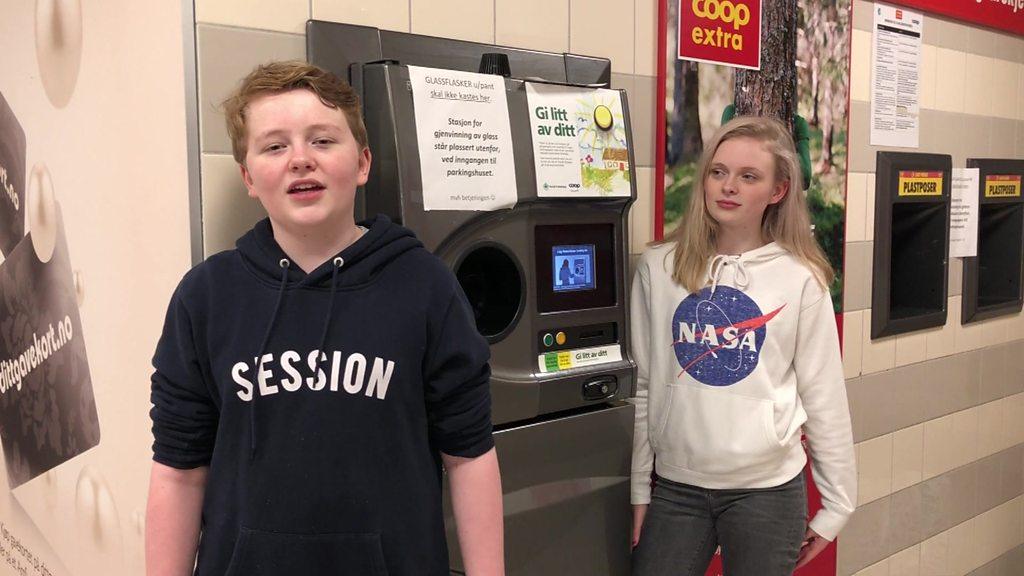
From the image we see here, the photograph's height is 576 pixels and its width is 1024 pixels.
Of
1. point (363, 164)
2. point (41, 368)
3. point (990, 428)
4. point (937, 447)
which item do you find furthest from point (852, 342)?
point (41, 368)

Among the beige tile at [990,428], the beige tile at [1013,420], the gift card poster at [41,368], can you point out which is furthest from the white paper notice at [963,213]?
the gift card poster at [41,368]

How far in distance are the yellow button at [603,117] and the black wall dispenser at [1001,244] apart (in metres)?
2.27

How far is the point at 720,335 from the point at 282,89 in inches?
45.6

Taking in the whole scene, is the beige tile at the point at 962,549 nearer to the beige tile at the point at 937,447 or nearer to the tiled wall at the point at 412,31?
the beige tile at the point at 937,447

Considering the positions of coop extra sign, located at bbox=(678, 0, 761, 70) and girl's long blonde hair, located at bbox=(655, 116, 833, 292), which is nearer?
girl's long blonde hair, located at bbox=(655, 116, 833, 292)

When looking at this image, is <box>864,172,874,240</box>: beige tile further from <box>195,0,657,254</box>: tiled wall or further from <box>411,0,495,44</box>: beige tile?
<box>411,0,495,44</box>: beige tile

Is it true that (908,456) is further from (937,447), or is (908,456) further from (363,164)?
(363,164)

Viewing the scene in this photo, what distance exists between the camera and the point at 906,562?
3.34 m

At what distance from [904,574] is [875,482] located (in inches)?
18.8

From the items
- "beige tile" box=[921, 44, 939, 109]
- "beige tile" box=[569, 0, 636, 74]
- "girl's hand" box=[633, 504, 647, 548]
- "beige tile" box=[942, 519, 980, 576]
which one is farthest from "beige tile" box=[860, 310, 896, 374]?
"beige tile" box=[569, 0, 636, 74]

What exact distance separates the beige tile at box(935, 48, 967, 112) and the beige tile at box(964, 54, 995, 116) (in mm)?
34

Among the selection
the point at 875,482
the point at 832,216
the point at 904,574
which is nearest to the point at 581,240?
the point at 832,216

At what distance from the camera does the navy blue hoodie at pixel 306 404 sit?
51.3 inches

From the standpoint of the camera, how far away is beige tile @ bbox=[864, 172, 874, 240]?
9.73 feet
